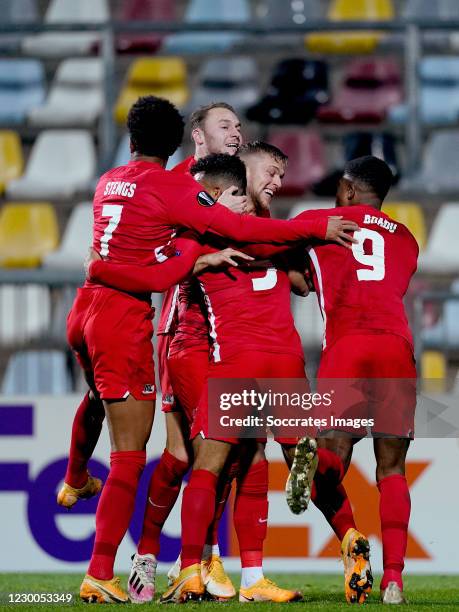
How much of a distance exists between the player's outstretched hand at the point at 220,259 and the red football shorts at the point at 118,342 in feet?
0.93

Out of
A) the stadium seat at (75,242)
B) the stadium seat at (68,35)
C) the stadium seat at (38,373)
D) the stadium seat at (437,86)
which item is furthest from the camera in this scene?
the stadium seat at (68,35)

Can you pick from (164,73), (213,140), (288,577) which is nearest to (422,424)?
(288,577)

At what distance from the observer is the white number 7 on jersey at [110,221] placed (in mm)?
5266

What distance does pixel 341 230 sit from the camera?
208 inches

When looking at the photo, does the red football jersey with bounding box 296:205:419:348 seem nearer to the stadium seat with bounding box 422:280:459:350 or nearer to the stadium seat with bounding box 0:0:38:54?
the stadium seat with bounding box 422:280:459:350

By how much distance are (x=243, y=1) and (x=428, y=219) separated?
306cm

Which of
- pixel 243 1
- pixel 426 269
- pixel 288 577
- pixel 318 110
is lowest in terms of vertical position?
pixel 288 577

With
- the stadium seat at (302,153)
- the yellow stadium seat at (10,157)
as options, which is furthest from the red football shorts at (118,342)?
the yellow stadium seat at (10,157)

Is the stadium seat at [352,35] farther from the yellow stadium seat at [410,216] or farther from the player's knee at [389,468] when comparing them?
the player's knee at [389,468]

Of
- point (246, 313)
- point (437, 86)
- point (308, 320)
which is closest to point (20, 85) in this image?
point (437, 86)

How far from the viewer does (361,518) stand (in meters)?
7.21

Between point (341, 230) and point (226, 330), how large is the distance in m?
0.63

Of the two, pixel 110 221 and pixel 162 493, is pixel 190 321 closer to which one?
pixel 110 221

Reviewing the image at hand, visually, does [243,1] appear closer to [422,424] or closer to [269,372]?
[422,424]
